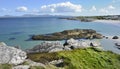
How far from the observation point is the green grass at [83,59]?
1400 centimetres

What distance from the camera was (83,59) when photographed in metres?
14.5

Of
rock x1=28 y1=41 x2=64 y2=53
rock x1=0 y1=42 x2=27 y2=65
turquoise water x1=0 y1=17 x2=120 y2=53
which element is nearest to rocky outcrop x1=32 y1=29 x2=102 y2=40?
turquoise water x1=0 y1=17 x2=120 y2=53

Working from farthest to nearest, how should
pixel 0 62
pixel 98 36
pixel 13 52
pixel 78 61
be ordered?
1. pixel 98 36
2. pixel 78 61
3. pixel 13 52
4. pixel 0 62

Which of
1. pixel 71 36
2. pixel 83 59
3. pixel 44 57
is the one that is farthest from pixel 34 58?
pixel 71 36

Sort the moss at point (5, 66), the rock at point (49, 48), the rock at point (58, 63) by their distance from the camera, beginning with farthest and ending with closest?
the rock at point (49, 48)
the rock at point (58, 63)
the moss at point (5, 66)

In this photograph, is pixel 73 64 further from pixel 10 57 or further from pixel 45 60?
pixel 10 57

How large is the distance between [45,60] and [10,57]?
237 centimetres

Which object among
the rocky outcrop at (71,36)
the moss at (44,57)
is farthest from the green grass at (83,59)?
the rocky outcrop at (71,36)

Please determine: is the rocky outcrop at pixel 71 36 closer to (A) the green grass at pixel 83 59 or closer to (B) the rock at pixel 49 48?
(B) the rock at pixel 49 48

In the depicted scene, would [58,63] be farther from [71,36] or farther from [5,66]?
[71,36]

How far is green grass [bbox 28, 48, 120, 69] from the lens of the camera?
1400cm

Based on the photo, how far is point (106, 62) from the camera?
49.4 ft

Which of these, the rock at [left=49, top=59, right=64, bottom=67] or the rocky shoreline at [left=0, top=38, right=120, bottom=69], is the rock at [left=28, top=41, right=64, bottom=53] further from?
the rock at [left=49, top=59, right=64, bottom=67]

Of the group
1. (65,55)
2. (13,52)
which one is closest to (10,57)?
(13,52)
